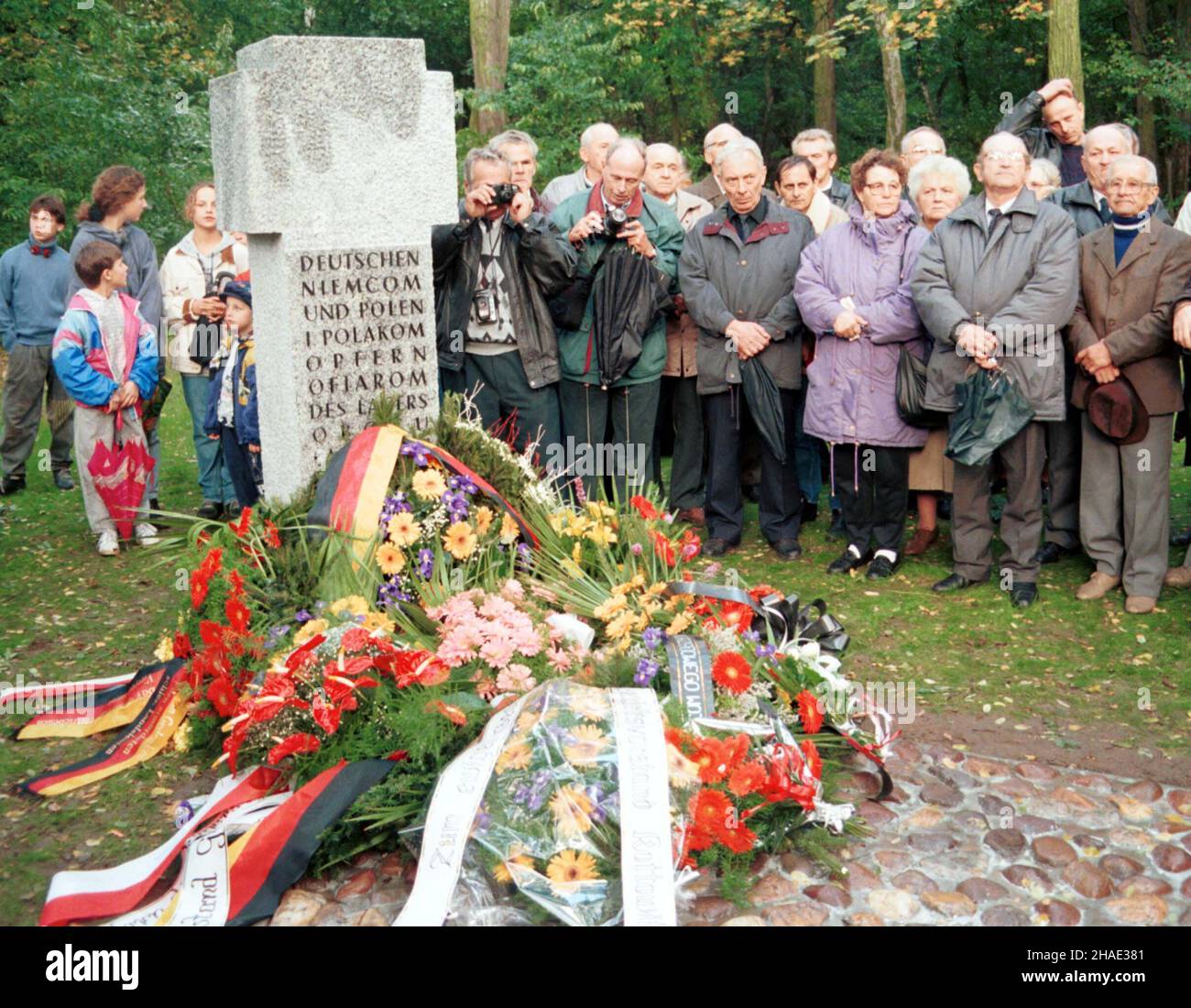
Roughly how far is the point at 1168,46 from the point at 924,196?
17.8 metres

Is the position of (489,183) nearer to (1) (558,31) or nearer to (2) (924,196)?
(2) (924,196)

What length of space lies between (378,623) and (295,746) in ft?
→ 2.22

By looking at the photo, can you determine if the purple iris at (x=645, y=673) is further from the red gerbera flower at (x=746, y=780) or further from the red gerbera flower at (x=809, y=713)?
the red gerbera flower at (x=746, y=780)

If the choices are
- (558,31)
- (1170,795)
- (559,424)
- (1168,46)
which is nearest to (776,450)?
(559,424)

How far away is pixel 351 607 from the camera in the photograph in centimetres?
519

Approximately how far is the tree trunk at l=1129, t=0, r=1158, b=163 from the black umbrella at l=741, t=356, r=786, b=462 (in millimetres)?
16513

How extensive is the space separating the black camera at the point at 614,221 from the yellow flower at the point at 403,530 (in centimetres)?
274

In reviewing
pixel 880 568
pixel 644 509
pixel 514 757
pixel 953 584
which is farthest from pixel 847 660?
pixel 514 757

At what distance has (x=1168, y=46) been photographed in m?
22.4

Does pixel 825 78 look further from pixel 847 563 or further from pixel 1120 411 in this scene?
pixel 1120 411

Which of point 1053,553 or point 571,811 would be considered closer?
point 571,811

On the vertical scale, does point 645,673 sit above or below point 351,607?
below

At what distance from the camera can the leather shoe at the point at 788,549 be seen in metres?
7.75

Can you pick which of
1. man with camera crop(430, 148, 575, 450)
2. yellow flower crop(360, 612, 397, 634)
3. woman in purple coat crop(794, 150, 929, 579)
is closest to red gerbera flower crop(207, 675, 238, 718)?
yellow flower crop(360, 612, 397, 634)
